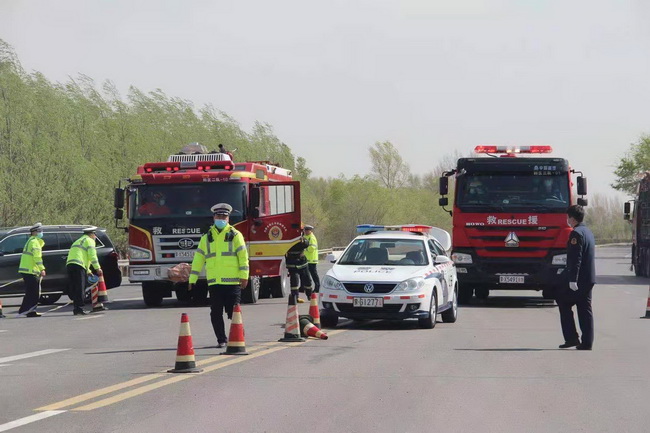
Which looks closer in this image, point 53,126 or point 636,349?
point 636,349

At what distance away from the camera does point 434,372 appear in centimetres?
1253

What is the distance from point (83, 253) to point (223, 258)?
364 inches

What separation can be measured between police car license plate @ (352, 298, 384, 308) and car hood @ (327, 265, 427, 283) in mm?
315

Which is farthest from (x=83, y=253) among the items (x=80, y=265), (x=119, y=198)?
(x=119, y=198)

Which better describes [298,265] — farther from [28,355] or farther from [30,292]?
[28,355]

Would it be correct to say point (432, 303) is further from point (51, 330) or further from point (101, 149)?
point (101, 149)

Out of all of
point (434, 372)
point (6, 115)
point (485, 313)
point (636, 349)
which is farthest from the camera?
point (6, 115)

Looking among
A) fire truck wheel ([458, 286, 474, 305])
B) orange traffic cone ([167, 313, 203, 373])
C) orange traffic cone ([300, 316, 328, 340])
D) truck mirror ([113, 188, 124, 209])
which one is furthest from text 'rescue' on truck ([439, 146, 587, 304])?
orange traffic cone ([167, 313, 203, 373])

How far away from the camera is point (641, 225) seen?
40188 millimetres

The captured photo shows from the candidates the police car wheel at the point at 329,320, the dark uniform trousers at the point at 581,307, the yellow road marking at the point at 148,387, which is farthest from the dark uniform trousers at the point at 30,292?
the dark uniform trousers at the point at 581,307

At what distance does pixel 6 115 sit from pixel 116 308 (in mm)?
27348

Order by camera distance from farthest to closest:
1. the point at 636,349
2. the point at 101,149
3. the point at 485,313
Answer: the point at 101,149, the point at 485,313, the point at 636,349

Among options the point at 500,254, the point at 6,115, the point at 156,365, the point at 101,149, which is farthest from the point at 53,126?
the point at 156,365

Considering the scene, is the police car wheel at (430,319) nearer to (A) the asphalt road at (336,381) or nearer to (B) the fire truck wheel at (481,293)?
(A) the asphalt road at (336,381)
